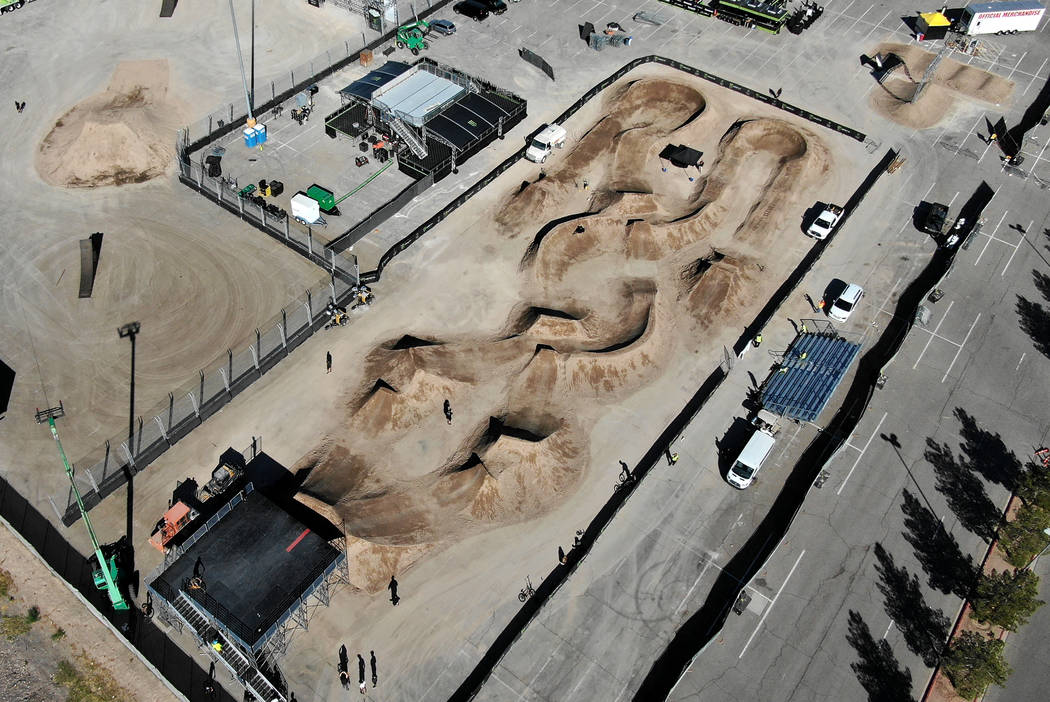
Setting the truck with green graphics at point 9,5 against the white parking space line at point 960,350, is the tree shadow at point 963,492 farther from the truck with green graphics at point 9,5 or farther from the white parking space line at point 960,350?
the truck with green graphics at point 9,5

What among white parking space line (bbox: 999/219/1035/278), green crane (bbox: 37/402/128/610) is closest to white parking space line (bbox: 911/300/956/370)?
white parking space line (bbox: 999/219/1035/278)

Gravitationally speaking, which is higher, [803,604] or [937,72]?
[937,72]

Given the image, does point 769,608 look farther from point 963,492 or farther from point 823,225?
point 823,225

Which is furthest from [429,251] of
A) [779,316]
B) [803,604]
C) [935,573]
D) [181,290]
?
[935,573]

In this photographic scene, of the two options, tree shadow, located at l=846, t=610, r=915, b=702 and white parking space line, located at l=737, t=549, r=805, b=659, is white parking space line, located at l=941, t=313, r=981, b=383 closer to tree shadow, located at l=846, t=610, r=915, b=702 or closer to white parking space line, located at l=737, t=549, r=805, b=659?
white parking space line, located at l=737, t=549, r=805, b=659

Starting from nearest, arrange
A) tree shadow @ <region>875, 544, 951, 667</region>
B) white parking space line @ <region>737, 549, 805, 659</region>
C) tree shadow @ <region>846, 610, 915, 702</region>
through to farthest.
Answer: tree shadow @ <region>846, 610, 915, 702</region> < white parking space line @ <region>737, 549, 805, 659</region> < tree shadow @ <region>875, 544, 951, 667</region>

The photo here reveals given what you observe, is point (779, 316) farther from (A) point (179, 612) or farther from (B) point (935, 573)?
(A) point (179, 612)
